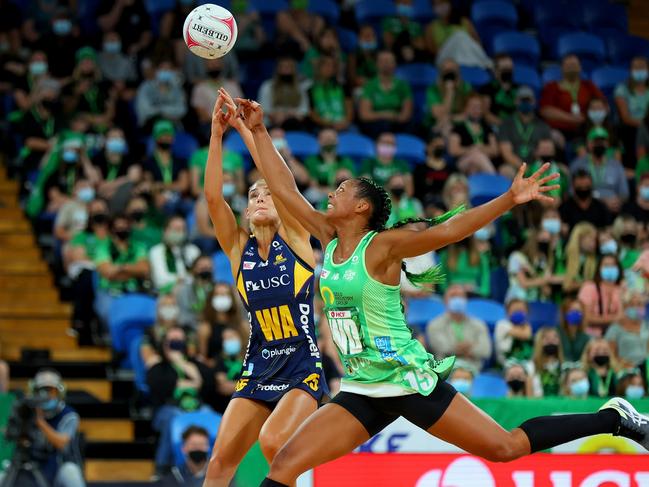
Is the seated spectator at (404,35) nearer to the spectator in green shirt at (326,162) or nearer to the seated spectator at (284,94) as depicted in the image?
the seated spectator at (284,94)

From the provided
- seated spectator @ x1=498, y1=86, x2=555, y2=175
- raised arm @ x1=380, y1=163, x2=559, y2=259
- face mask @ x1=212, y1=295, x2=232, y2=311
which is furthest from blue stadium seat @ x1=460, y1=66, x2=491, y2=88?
raised arm @ x1=380, y1=163, x2=559, y2=259

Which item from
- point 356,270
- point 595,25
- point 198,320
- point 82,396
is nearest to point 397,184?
point 198,320

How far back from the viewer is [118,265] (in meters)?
13.9

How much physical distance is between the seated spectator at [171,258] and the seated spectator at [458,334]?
8.62ft

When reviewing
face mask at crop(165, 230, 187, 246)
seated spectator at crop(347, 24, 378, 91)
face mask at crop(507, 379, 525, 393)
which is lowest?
face mask at crop(507, 379, 525, 393)

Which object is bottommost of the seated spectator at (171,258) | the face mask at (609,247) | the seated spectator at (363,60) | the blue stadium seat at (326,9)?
the face mask at (609,247)

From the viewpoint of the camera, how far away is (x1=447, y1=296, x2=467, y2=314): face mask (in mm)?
13531

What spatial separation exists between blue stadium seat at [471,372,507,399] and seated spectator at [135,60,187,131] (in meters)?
5.59

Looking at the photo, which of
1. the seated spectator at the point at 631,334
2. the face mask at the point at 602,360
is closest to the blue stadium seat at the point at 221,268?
the face mask at the point at 602,360

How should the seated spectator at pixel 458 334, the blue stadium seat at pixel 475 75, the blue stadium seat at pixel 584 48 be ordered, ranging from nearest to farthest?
the seated spectator at pixel 458 334, the blue stadium seat at pixel 475 75, the blue stadium seat at pixel 584 48

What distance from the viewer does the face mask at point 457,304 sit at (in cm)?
1353

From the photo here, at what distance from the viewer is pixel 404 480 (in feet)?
28.7

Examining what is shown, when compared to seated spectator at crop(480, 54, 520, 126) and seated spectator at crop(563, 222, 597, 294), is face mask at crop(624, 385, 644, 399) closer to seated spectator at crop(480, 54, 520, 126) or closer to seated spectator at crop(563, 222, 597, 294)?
seated spectator at crop(563, 222, 597, 294)

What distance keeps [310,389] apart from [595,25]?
13.6 meters
